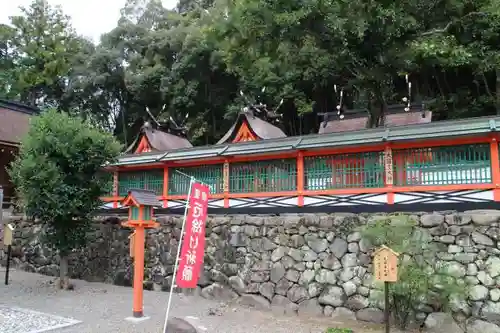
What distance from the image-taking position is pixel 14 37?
3167 cm

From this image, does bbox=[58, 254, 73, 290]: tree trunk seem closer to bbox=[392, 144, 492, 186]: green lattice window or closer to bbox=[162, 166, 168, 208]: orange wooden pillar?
bbox=[162, 166, 168, 208]: orange wooden pillar

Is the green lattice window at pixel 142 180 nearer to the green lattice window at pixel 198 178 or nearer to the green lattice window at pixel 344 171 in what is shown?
the green lattice window at pixel 198 178

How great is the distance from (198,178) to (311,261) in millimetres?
4337

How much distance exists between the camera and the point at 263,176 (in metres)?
11.3

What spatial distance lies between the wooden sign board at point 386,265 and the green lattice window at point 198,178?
5787 millimetres

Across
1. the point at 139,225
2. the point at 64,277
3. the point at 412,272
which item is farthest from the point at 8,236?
the point at 412,272

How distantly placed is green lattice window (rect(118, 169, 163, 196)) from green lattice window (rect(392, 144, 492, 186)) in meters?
7.18

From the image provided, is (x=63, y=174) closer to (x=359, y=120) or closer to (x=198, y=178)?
(x=198, y=178)

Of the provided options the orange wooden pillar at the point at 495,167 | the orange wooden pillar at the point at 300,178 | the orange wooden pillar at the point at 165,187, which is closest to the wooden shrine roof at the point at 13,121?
the orange wooden pillar at the point at 165,187

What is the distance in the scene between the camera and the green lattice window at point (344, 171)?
9.88m

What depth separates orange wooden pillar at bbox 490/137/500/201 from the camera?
8461 millimetres

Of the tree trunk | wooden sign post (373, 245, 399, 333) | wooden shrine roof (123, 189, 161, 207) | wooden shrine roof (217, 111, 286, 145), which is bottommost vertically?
the tree trunk

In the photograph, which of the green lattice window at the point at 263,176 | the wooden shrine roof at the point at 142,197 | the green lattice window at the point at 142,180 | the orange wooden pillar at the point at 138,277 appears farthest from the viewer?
the green lattice window at the point at 142,180

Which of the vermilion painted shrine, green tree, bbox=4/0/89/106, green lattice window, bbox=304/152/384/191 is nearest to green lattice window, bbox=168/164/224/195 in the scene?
the vermilion painted shrine
